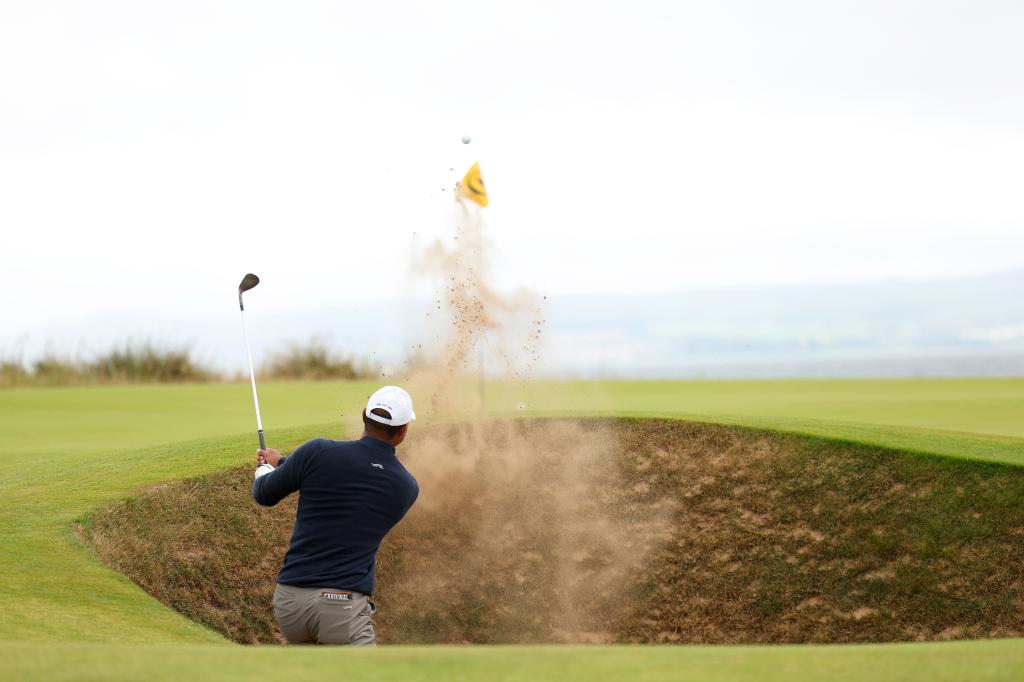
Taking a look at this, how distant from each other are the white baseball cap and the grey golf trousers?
963 millimetres

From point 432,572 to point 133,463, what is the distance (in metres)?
2.81

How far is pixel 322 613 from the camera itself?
5.91 meters

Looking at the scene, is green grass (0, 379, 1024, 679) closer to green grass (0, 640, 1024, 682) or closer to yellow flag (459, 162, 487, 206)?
green grass (0, 640, 1024, 682)

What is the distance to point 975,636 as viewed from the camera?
766cm

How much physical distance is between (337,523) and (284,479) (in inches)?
15.5

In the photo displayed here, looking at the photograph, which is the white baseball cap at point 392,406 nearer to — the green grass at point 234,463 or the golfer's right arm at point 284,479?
the golfer's right arm at point 284,479

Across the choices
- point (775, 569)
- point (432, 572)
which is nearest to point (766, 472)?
point (775, 569)

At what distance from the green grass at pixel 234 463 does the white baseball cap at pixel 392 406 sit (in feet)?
4.77

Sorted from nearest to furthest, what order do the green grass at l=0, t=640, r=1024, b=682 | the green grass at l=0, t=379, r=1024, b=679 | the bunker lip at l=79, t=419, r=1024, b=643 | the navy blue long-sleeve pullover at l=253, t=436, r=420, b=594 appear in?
the green grass at l=0, t=640, r=1024, b=682 < the green grass at l=0, t=379, r=1024, b=679 < the navy blue long-sleeve pullover at l=253, t=436, r=420, b=594 < the bunker lip at l=79, t=419, r=1024, b=643

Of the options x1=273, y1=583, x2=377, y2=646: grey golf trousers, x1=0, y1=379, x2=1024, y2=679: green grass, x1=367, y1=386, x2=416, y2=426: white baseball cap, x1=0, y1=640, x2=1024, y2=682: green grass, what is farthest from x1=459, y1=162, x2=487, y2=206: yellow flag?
x1=0, y1=640, x2=1024, y2=682: green grass

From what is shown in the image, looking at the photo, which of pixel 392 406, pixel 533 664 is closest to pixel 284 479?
pixel 392 406

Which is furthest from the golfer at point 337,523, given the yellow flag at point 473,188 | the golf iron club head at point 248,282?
the yellow flag at point 473,188

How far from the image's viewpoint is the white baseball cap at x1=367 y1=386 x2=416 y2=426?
5.99 m

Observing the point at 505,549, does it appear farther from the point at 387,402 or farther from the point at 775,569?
the point at 387,402
